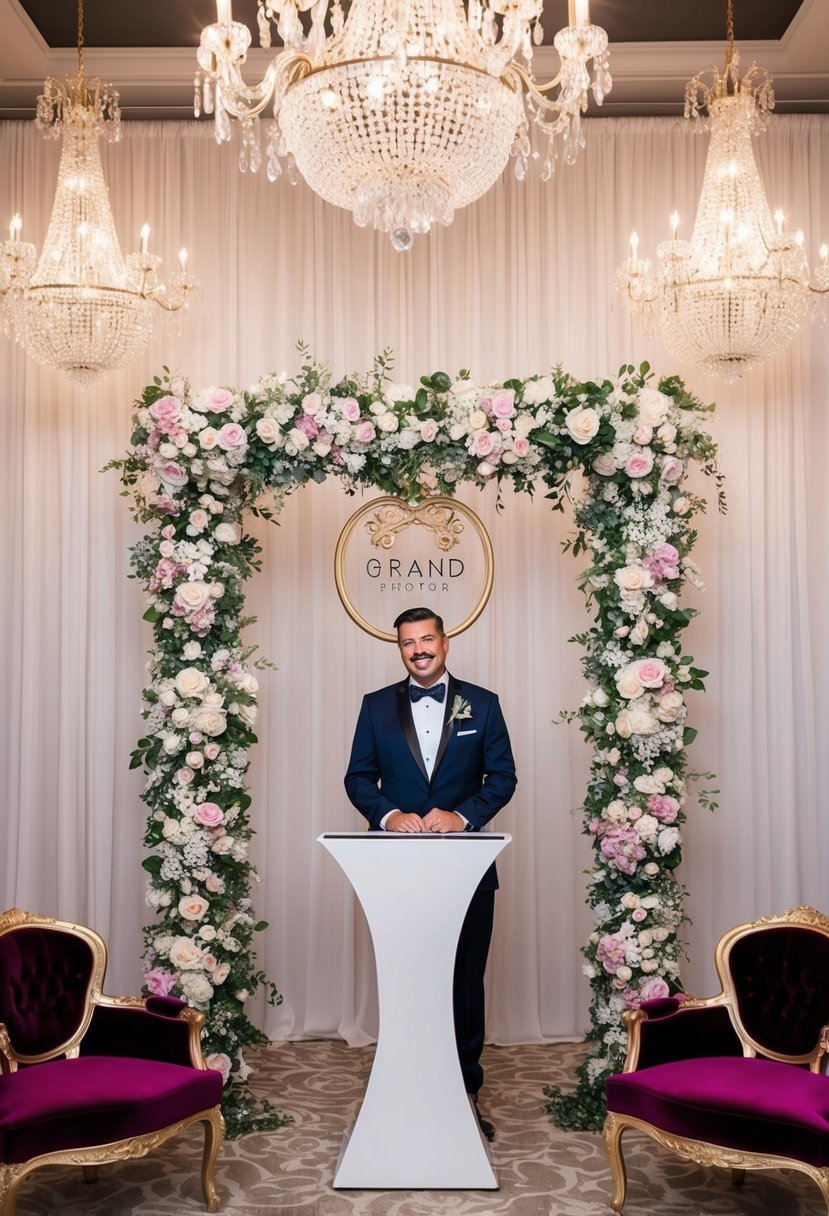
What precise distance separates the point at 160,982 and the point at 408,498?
231 centimetres

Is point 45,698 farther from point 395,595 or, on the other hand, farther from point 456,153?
point 456,153

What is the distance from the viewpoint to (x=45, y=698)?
257 inches

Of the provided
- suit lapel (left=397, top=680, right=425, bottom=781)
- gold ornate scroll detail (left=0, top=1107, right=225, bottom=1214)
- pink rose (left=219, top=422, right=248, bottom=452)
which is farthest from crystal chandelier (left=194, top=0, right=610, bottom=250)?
gold ornate scroll detail (left=0, top=1107, right=225, bottom=1214)

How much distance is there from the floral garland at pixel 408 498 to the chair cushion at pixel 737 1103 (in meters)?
0.90

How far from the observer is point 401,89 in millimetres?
3170

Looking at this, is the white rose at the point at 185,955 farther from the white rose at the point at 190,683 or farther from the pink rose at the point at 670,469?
the pink rose at the point at 670,469

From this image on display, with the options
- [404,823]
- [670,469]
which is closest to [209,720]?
[404,823]

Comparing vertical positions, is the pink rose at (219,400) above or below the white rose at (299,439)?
above

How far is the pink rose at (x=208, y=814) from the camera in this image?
533 centimetres

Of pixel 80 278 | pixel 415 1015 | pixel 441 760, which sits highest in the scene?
pixel 80 278

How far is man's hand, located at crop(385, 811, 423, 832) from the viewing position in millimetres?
4988

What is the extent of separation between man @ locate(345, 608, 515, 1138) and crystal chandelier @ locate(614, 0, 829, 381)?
166 centimetres

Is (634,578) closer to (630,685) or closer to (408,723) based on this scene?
(630,685)

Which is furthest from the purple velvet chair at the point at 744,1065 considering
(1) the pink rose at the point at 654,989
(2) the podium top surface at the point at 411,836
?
(2) the podium top surface at the point at 411,836
